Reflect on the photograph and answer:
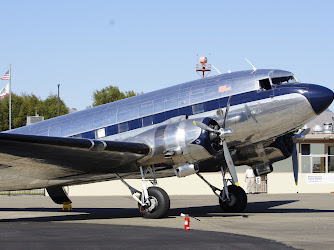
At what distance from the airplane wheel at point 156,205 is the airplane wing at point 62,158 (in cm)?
138

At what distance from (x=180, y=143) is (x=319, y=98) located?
16.5ft

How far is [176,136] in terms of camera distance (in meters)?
18.9

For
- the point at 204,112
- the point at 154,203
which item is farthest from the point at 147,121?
the point at 154,203

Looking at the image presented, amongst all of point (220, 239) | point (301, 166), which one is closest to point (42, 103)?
point (301, 166)

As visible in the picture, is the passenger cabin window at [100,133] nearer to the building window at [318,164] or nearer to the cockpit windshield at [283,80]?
the cockpit windshield at [283,80]

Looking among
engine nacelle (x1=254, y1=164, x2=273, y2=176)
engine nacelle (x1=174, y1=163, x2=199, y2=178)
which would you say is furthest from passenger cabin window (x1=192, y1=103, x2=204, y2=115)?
engine nacelle (x1=254, y1=164, x2=273, y2=176)

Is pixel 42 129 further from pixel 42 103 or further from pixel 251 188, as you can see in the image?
pixel 42 103

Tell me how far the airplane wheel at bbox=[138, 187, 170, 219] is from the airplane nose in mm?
6020

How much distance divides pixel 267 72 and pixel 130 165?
20.1 ft

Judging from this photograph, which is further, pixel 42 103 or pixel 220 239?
pixel 42 103

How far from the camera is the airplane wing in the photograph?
679 inches

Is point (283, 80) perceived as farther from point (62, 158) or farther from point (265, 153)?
point (62, 158)

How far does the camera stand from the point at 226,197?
22734mm

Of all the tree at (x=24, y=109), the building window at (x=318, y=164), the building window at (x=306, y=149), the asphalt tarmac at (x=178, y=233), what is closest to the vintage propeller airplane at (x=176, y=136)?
the asphalt tarmac at (x=178, y=233)
